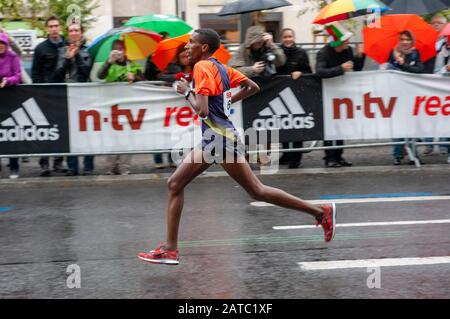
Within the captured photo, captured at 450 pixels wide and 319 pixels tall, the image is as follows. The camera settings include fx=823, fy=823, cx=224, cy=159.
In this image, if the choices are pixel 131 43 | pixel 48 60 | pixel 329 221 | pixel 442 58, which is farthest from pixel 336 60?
pixel 329 221

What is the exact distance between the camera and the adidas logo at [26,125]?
11250 millimetres

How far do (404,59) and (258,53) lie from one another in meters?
2.27

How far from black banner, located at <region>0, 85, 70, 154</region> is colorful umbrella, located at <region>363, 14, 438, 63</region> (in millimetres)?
4706

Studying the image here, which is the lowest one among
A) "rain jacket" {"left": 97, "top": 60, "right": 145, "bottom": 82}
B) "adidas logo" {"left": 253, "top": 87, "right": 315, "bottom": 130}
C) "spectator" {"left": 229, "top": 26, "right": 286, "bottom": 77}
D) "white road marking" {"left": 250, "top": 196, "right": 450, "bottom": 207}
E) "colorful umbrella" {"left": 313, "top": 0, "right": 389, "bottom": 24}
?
"white road marking" {"left": 250, "top": 196, "right": 450, "bottom": 207}

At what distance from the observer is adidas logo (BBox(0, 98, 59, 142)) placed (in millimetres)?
11250

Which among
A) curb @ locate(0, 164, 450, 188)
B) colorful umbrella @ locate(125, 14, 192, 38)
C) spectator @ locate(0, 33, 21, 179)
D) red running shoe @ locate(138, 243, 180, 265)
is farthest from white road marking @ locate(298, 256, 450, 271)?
colorful umbrella @ locate(125, 14, 192, 38)

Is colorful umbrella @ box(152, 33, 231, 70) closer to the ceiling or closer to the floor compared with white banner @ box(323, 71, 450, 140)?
closer to the ceiling

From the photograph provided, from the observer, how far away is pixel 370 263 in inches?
253

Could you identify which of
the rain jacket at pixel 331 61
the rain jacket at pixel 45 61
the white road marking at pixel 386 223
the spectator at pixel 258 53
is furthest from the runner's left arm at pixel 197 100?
the rain jacket at pixel 45 61

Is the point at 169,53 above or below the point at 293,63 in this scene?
above

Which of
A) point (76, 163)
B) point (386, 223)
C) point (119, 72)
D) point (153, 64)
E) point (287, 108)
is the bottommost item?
point (386, 223)

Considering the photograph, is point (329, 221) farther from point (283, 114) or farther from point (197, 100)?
point (283, 114)

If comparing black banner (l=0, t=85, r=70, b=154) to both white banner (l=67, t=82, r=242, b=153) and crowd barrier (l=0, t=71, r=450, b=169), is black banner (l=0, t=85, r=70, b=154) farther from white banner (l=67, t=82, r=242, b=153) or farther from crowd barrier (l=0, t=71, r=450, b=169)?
white banner (l=67, t=82, r=242, b=153)

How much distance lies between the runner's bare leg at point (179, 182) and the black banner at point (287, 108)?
5199 millimetres
